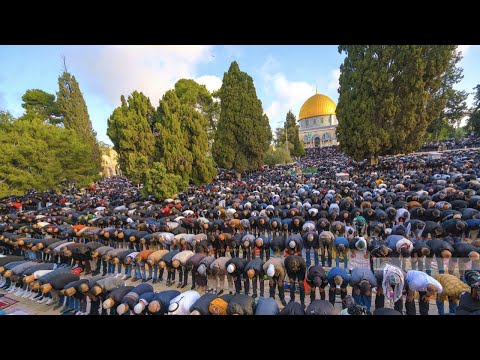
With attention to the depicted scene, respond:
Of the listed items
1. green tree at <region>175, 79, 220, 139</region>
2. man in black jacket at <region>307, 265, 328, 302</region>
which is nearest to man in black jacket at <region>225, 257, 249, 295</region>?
man in black jacket at <region>307, 265, 328, 302</region>

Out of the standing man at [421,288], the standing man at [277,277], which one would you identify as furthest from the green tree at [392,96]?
the standing man at [277,277]

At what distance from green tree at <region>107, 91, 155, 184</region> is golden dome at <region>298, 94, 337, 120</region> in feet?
151

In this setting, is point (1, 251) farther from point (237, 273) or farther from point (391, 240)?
point (391, 240)

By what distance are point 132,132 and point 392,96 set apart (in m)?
22.8

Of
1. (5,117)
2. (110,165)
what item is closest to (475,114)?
(5,117)

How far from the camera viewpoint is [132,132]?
65.6 feet

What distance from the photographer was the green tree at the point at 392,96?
61.2 feet

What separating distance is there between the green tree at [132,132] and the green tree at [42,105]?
639 inches

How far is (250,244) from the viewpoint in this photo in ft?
23.2

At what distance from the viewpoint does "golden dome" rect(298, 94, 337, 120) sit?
56.4 m
